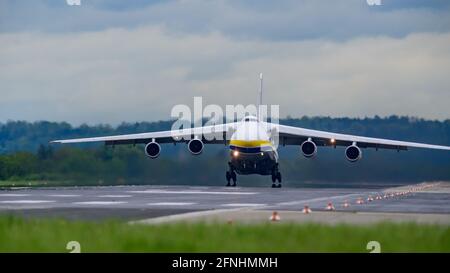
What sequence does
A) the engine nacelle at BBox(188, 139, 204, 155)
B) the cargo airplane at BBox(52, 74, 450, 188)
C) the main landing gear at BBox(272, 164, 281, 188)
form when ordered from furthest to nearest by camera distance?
1. the main landing gear at BBox(272, 164, 281, 188)
2. the engine nacelle at BBox(188, 139, 204, 155)
3. the cargo airplane at BBox(52, 74, 450, 188)

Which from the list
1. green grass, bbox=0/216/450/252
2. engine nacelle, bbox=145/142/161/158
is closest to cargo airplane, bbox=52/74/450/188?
engine nacelle, bbox=145/142/161/158

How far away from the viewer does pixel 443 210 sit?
26750mm

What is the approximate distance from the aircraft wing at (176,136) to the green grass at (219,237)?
31.8m

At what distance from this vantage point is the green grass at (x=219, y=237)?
48.3ft

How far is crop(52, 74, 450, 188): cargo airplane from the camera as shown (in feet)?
158

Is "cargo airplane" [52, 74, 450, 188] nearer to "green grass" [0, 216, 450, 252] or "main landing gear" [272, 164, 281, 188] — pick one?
"main landing gear" [272, 164, 281, 188]

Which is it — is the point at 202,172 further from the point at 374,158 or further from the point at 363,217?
the point at 363,217

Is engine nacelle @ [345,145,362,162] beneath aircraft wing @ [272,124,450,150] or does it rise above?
beneath

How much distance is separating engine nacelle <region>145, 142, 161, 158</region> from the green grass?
1227 inches

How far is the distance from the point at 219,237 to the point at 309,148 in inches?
1380

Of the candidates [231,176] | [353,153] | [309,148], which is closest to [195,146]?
[231,176]
